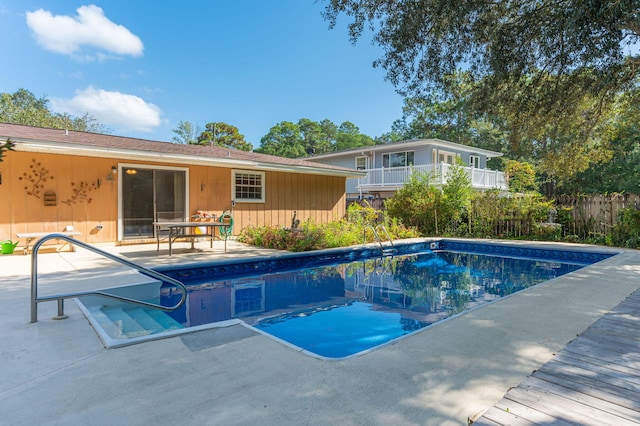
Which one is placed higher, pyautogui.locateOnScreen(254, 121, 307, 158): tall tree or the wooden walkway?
pyautogui.locateOnScreen(254, 121, 307, 158): tall tree

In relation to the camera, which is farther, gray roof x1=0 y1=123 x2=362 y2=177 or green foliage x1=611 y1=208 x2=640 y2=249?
green foliage x1=611 y1=208 x2=640 y2=249

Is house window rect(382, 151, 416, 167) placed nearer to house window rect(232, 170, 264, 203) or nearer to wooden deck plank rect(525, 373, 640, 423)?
house window rect(232, 170, 264, 203)

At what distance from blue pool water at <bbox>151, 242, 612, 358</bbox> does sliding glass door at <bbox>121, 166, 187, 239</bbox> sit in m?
4.02

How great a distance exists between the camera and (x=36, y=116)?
27.5m

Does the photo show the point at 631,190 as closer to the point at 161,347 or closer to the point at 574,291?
the point at 574,291

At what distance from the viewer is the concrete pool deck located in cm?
201

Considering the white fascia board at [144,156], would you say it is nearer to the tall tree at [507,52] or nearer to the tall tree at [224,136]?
the tall tree at [507,52]

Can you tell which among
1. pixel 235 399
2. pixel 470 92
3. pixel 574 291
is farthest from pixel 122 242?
pixel 574 291

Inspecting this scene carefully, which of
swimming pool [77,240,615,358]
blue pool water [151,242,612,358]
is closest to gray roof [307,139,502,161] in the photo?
swimming pool [77,240,615,358]

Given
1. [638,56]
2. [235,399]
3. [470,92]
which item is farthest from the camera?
[470,92]

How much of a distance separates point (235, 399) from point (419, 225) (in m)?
12.1

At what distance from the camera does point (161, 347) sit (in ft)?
9.73

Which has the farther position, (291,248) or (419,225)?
(419,225)

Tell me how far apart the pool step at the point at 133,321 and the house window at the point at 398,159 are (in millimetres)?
16883
